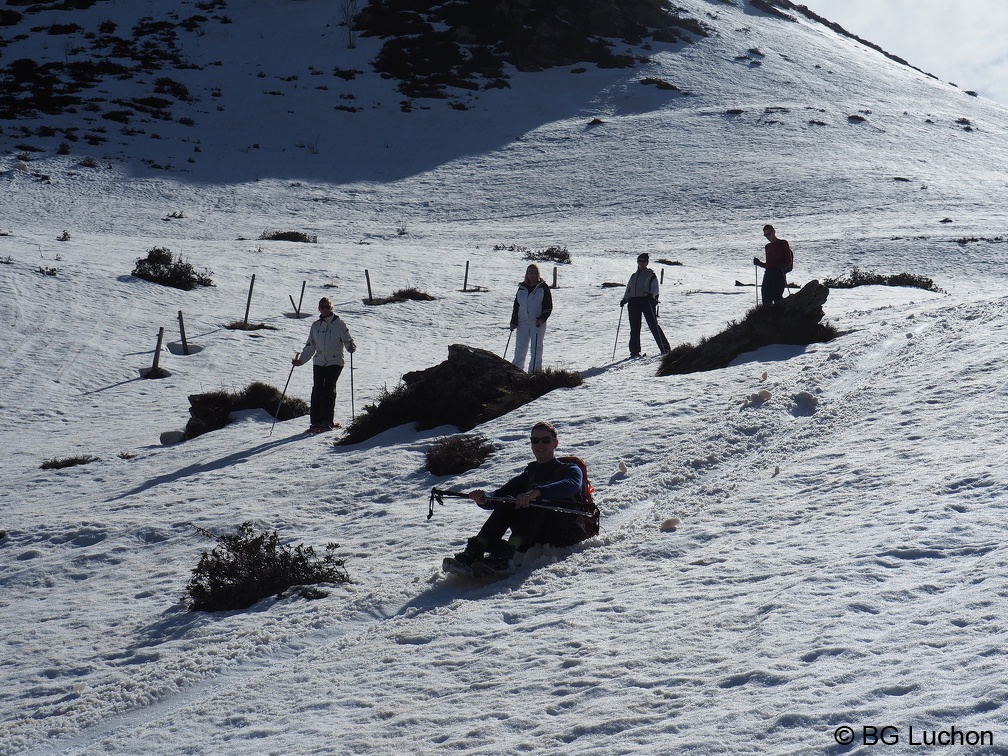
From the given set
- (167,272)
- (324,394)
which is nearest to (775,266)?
(324,394)

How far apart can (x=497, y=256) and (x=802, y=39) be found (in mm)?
50046

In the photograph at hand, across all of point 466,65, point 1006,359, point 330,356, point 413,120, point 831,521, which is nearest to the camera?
A: point 831,521

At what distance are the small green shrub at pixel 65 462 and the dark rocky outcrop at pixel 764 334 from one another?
28.3 ft

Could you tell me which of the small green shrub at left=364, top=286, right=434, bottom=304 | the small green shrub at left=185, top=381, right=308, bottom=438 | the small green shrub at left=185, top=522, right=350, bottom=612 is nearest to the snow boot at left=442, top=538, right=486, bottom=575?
the small green shrub at left=185, top=522, right=350, bottom=612

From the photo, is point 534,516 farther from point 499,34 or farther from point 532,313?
point 499,34

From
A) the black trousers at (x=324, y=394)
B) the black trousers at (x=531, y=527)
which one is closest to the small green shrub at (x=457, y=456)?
the black trousers at (x=324, y=394)

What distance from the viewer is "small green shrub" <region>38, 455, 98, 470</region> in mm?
12883

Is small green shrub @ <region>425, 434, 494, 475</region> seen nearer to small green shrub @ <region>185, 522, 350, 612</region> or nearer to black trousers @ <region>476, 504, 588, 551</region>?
small green shrub @ <region>185, 522, 350, 612</region>

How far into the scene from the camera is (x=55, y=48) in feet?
181

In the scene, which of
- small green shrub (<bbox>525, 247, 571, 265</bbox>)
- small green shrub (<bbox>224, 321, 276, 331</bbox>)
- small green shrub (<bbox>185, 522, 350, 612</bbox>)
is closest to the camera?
small green shrub (<bbox>185, 522, 350, 612</bbox>)

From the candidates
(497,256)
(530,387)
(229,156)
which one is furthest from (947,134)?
(530,387)

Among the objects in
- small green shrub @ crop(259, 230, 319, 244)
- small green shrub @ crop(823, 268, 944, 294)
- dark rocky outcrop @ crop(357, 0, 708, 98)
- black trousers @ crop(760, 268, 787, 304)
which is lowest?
black trousers @ crop(760, 268, 787, 304)

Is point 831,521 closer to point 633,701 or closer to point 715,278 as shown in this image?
point 633,701

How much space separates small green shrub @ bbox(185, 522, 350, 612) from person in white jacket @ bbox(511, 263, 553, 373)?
23.1 feet
